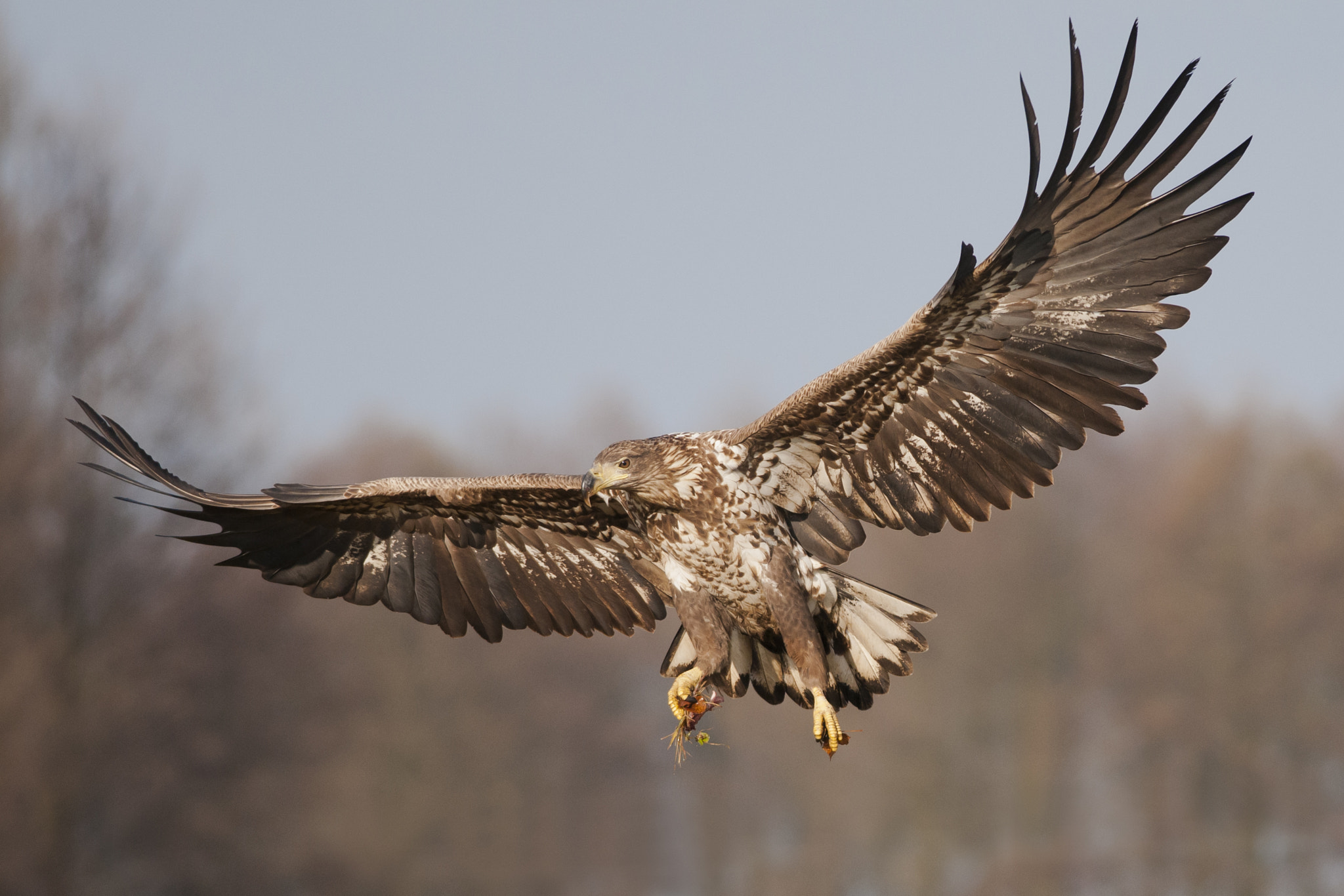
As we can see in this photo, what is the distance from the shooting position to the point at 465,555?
24.6 feet

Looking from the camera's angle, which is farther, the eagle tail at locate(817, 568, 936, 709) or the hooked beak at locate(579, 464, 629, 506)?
the eagle tail at locate(817, 568, 936, 709)

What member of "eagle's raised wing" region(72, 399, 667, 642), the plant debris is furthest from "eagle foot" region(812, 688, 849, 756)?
"eagle's raised wing" region(72, 399, 667, 642)

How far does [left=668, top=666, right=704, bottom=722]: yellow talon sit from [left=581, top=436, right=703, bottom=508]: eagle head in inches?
31.4

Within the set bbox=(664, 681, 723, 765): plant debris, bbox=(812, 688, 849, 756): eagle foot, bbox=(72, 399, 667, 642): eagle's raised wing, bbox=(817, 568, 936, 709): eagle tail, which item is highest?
bbox=(72, 399, 667, 642): eagle's raised wing

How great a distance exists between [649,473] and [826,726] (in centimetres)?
141

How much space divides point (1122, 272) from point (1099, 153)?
527mm

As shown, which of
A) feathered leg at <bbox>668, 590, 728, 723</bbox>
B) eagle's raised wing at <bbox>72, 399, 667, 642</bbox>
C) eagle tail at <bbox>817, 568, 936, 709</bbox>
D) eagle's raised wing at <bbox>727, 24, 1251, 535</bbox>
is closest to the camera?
eagle's raised wing at <bbox>727, 24, 1251, 535</bbox>

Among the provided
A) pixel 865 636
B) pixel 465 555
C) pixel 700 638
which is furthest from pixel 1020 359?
pixel 465 555

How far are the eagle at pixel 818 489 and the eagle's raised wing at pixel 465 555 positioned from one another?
0.04 ft

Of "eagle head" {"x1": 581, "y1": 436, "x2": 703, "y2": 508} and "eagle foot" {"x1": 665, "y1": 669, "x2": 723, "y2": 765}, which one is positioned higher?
"eagle head" {"x1": 581, "y1": 436, "x2": 703, "y2": 508}

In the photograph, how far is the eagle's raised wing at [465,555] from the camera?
7.11m

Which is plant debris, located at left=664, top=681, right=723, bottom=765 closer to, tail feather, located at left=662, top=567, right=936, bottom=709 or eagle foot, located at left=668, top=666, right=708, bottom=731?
eagle foot, located at left=668, top=666, right=708, bottom=731

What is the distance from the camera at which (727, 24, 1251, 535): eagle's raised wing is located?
546cm

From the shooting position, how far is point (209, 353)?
18.4 metres
